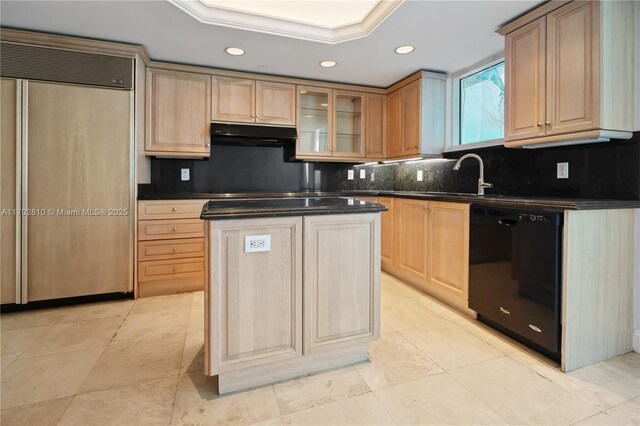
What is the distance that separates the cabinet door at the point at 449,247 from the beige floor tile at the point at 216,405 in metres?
1.70

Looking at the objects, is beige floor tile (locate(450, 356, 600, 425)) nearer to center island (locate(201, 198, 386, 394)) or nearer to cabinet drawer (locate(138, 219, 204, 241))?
center island (locate(201, 198, 386, 394))

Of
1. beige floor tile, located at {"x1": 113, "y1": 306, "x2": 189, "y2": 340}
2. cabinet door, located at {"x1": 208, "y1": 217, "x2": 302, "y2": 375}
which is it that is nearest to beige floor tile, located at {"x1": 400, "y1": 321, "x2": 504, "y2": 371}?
cabinet door, located at {"x1": 208, "y1": 217, "x2": 302, "y2": 375}

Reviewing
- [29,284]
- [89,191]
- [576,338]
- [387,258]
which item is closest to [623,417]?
[576,338]

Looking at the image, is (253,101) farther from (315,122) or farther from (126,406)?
(126,406)

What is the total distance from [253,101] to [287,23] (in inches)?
43.1

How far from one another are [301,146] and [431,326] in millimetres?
2372

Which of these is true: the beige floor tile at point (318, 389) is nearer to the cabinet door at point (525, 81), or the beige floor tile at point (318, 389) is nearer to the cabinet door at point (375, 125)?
the cabinet door at point (525, 81)

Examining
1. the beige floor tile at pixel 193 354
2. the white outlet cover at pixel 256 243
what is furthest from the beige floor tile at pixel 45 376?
the white outlet cover at pixel 256 243

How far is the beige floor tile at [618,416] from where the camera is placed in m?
1.35

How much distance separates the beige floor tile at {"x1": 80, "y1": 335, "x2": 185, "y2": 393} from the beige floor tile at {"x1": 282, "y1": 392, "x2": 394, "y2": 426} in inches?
30.4

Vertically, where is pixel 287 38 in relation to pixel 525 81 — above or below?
above

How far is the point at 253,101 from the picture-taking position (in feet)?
11.3

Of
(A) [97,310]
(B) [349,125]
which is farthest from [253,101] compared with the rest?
(A) [97,310]

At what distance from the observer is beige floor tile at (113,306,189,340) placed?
215cm
